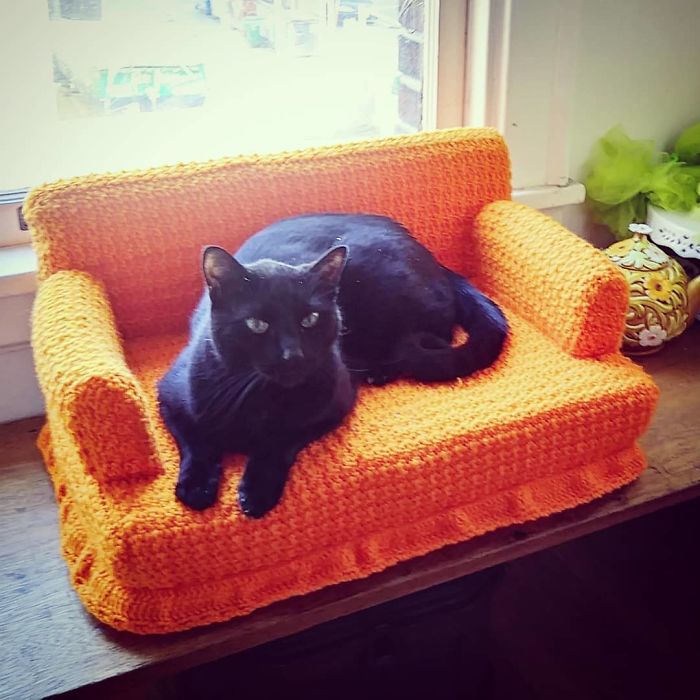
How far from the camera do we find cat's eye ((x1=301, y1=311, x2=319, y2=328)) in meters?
0.92

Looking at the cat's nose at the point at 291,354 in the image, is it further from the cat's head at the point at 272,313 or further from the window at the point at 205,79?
the window at the point at 205,79

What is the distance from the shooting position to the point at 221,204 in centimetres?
124

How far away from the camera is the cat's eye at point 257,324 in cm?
90

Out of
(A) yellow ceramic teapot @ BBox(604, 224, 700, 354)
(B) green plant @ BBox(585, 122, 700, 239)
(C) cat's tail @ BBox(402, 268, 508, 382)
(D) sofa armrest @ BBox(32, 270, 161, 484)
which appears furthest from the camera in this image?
(B) green plant @ BBox(585, 122, 700, 239)

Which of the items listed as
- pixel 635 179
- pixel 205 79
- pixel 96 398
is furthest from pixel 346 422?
pixel 635 179

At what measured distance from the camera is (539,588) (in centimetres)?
150

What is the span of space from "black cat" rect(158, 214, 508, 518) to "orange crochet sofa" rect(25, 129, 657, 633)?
0.03 metres

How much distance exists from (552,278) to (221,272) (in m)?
0.53

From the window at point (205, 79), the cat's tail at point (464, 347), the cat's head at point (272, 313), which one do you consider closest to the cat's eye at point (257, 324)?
the cat's head at point (272, 313)

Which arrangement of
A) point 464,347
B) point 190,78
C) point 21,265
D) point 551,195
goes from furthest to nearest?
1. point 551,195
2. point 190,78
3. point 21,265
4. point 464,347

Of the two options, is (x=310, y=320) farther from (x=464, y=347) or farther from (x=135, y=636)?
(x=135, y=636)

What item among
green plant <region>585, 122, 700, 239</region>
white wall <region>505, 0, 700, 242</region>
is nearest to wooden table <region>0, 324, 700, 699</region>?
green plant <region>585, 122, 700, 239</region>

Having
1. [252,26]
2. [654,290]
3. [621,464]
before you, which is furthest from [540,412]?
[252,26]

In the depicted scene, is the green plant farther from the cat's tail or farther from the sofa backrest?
the cat's tail
